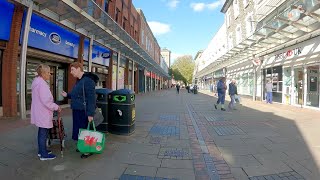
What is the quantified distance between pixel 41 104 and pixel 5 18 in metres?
5.57

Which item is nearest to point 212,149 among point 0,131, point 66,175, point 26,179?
point 66,175

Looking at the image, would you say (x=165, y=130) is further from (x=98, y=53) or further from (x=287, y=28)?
(x=98, y=53)

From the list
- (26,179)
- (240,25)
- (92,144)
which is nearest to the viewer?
(26,179)

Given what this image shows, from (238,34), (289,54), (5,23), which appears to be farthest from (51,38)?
(238,34)

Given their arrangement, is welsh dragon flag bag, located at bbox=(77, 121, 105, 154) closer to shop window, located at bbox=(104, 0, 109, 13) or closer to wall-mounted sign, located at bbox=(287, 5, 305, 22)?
wall-mounted sign, located at bbox=(287, 5, 305, 22)

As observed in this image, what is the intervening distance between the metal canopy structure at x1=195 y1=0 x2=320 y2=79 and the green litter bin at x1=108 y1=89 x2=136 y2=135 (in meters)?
7.86

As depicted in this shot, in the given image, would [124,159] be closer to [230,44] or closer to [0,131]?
[0,131]

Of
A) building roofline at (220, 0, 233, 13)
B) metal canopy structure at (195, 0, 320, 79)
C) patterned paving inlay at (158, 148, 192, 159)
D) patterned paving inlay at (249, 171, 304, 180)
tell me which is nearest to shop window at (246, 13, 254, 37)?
metal canopy structure at (195, 0, 320, 79)

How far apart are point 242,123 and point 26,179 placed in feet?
23.1

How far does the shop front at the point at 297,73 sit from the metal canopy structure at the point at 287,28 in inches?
17.5

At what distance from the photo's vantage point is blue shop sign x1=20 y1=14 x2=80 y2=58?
9852 millimetres

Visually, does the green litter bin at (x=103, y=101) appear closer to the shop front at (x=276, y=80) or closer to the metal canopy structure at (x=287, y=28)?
the metal canopy structure at (x=287, y=28)

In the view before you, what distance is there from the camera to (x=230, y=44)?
104 ft

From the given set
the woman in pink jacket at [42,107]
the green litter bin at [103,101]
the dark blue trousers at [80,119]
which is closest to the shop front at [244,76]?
the green litter bin at [103,101]
